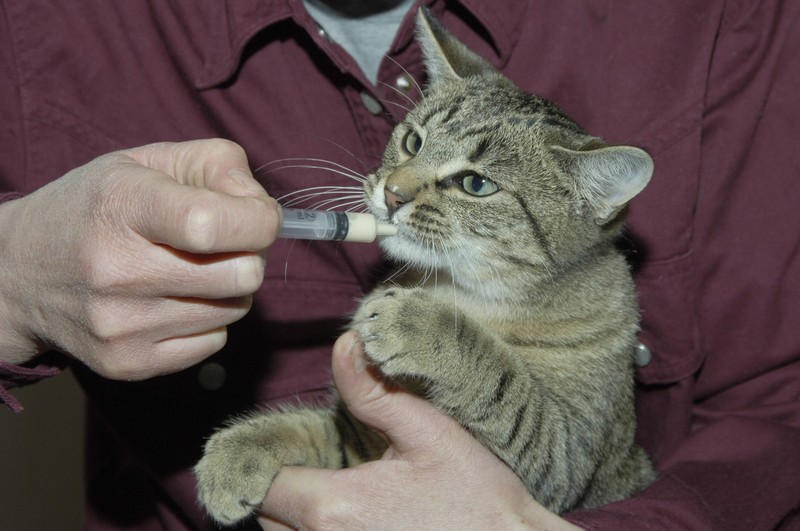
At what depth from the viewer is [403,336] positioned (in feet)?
4.45

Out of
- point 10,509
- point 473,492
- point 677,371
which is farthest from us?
point 10,509

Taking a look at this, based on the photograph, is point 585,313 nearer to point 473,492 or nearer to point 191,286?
point 473,492

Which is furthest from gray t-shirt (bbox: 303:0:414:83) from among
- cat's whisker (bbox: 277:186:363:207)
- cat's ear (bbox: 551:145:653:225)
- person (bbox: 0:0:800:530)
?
cat's ear (bbox: 551:145:653:225)

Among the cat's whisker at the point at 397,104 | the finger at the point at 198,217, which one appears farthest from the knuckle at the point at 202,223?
the cat's whisker at the point at 397,104

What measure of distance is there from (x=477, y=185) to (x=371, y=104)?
0.35 meters

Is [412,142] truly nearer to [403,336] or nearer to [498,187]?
[498,187]

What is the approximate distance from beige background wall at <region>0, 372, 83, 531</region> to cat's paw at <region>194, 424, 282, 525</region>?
227 centimetres

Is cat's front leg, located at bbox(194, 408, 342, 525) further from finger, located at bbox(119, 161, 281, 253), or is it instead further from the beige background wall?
the beige background wall

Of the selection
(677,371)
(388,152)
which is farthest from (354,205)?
(677,371)

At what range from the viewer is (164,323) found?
1.20 meters

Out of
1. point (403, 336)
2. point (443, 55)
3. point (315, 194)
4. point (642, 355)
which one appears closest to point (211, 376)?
point (315, 194)

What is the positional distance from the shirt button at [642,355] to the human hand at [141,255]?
1.05m

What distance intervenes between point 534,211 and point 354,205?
471mm

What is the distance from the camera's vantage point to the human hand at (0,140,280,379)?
→ 3.50 feet
